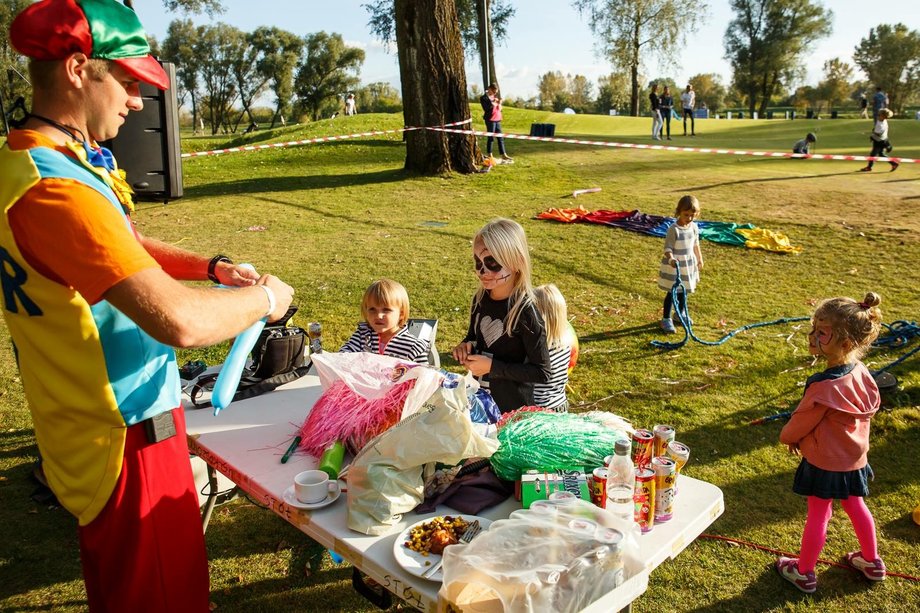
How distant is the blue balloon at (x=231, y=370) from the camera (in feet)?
6.62

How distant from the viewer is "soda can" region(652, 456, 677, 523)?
2.21 metres

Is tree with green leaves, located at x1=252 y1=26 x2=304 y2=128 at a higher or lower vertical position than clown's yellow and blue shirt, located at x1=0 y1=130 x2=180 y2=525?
higher

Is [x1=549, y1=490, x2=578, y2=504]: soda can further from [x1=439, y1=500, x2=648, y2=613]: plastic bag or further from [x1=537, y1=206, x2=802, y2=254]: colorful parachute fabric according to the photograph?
[x1=537, y1=206, x2=802, y2=254]: colorful parachute fabric

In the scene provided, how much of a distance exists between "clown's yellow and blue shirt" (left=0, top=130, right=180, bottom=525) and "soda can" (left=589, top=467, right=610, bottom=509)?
52.3 inches

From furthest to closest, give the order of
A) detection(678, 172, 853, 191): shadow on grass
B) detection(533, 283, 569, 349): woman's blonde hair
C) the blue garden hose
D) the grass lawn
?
detection(678, 172, 853, 191): shadow on grass, the blue garden hose, detection(533, 283, 569, 349): woman's blonde hair, the grass lawn

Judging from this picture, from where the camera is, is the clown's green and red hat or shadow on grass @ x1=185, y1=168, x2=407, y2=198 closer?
the clown's green and red hat

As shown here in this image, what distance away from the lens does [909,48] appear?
208ft

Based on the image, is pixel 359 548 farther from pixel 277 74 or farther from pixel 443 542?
pixel 277 74

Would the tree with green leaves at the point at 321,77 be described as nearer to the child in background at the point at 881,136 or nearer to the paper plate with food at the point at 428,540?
the child in background at the point at 881,136

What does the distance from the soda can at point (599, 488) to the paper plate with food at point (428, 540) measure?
360 mm

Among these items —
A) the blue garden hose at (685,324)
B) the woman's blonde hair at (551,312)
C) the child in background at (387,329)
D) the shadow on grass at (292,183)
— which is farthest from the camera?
the shadow on grass at (292,183)

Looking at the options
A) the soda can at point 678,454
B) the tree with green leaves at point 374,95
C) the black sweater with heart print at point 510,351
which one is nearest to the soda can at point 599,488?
the soda can at point 678,454

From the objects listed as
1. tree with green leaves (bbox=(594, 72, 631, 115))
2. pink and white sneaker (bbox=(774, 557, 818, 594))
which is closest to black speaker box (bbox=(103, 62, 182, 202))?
pink and white sneaker (bbox=(774, 557, 818, 594))

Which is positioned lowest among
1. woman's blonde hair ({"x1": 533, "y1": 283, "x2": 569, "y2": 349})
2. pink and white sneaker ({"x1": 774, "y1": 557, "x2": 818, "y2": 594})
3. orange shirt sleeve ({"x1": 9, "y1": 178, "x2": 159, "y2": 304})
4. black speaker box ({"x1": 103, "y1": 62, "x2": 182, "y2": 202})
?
pink and white sneaker ({"x1": 774, "y1": 557, "x2": 818, "y2": 594})
